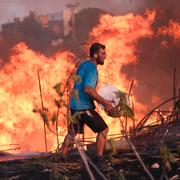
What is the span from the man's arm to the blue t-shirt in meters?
0.06

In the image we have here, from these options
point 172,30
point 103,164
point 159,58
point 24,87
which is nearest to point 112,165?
point 103,164

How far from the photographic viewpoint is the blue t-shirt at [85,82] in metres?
6.44

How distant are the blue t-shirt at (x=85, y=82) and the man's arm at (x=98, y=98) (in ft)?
0.18

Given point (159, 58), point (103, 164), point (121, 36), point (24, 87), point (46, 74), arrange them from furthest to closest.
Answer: point (159, 58) → point (121, 36) → point (24, 87) → point (46, 74) → point (103, 164)

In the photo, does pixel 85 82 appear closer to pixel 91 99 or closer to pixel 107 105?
pixel 91 99

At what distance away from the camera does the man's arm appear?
6180mm

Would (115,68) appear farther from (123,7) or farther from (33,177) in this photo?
(33,177)

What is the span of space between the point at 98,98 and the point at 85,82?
0.29 m

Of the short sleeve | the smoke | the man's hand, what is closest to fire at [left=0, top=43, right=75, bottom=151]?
the smoke

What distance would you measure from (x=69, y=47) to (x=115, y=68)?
2.11 metres

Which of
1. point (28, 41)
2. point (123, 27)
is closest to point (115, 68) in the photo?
point (123, 27)

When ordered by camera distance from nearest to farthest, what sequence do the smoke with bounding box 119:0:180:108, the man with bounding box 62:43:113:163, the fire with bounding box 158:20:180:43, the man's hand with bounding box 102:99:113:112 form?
the man's hand with bounding box 102:99:113:112 → the man with bounding box 62:43:113:163 → the fire with bounding box 158:20:180:43 → the smoke with bounding box 119:0:180:108

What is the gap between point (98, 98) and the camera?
6285 millimetres

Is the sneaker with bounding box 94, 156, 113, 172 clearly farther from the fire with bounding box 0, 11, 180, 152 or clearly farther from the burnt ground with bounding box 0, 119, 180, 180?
the fire with bounding box 0, 11, 180, 152
